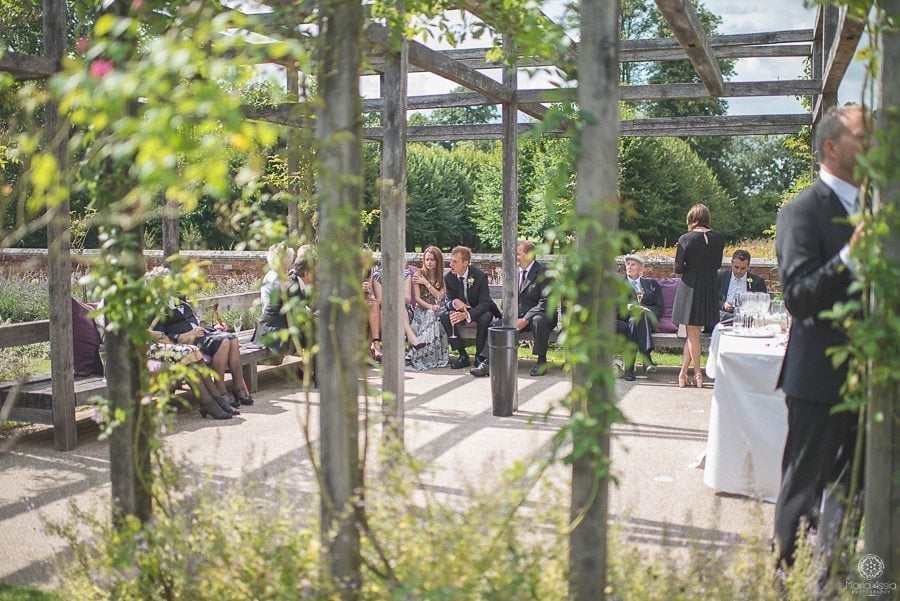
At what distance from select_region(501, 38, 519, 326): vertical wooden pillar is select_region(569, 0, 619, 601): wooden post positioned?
5.39 metres

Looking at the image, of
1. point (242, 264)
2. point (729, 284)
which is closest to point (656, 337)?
point (729, 284)

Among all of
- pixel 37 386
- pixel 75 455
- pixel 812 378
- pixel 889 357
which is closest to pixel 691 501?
pixel 812 378

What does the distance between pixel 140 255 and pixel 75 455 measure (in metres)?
3.39

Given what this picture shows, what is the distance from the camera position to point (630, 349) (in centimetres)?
256

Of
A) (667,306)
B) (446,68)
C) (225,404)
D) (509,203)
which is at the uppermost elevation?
(446,68)

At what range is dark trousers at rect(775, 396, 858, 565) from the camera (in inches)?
128

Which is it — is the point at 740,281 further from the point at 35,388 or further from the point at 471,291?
the point at 35,388

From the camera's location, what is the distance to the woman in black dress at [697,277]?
8797 mm

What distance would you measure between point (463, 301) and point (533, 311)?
91 centimetres

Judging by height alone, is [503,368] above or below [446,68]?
below

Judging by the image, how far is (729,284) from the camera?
976 cm

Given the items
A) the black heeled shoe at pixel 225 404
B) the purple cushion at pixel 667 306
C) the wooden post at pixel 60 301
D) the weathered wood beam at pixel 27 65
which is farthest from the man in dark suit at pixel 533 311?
the weathered wood beam at pixel 27 65

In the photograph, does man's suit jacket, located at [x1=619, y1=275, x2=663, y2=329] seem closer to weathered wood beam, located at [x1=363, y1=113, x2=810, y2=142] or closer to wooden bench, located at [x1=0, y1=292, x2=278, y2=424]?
weathered wood beam, located at [x1=363, y1=113, x2=810, y2=142]

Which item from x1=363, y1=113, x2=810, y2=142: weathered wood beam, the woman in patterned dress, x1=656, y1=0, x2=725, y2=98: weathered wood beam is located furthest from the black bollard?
x1=363, y1=113, x2=810, y2=142: weathered wood beam
